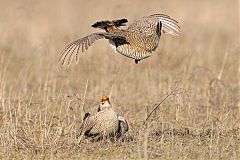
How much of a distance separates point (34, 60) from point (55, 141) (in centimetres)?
598

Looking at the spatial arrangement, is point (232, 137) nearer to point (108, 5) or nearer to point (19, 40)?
point (19, 40)

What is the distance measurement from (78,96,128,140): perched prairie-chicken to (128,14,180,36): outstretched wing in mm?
836

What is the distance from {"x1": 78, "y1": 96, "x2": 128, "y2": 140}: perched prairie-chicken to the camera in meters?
7.16

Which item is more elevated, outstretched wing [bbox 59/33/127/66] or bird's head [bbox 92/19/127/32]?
bird's head [bbox 92/19/127/32]

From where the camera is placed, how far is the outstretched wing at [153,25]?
7641 millimetres

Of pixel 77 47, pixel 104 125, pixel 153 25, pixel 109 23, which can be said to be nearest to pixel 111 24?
pixel 109 23

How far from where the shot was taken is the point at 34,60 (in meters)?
12.7

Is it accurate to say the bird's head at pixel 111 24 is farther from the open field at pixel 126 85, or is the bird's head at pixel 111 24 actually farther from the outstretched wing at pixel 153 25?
the open field at pixel 126 85

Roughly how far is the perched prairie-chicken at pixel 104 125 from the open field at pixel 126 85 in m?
0.13

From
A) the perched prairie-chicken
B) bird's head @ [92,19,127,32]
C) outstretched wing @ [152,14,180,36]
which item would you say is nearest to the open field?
the perched prairie-chicken

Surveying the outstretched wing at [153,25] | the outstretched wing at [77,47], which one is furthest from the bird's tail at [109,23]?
the outstretched wing at [77,47]

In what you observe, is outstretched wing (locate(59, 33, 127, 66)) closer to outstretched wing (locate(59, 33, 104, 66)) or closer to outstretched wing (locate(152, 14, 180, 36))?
outstretched wing (locate(59, 33, 104, 66))

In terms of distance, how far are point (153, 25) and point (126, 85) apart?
10.7 feet

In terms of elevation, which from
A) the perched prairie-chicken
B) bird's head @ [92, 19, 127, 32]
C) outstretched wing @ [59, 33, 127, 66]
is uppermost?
bird's head @ [92, 19, 127, 32]
